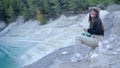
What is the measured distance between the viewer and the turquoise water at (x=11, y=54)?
16.1m

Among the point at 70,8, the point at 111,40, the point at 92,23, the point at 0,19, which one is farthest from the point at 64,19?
the point at 92,23

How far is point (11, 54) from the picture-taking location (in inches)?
715

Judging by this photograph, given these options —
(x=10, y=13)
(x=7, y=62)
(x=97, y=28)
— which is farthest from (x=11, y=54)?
(x=97, y=28)

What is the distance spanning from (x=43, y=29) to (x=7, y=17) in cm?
601

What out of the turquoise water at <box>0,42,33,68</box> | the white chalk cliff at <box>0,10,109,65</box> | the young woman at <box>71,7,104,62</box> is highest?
the young woman at <box>71,7,104,62</box>

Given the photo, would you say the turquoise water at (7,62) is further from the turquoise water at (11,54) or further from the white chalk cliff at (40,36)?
the white chalk cliff at (40,36)

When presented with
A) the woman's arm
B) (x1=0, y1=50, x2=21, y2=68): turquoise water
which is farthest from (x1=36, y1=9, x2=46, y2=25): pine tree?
the woman's arm

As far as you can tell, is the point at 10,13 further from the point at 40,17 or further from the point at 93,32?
the point at 93,32

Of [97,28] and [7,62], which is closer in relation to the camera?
[97,28]

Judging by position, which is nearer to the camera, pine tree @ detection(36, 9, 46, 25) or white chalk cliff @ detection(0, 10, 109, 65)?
white chalk cliff @ detection(0, 10, 109, 65)

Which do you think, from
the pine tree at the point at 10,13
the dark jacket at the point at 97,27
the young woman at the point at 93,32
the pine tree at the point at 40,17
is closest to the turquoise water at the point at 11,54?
the pine tree at the point at 40,17

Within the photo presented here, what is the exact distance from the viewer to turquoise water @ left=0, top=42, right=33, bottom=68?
16066 millimetres

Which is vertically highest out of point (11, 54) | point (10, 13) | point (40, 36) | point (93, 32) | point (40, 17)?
point (93, 32)

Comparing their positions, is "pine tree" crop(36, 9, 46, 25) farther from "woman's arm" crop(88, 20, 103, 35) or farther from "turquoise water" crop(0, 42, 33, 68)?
"woman's arm" crop(88, 20, 103, 35)
